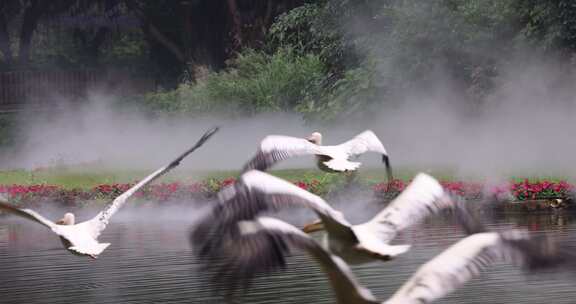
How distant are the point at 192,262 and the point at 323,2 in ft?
51.5

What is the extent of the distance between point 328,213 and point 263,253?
152 centimetres

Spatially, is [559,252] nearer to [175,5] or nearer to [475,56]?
[475,56]

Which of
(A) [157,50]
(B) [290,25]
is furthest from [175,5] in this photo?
(B) [290,25]

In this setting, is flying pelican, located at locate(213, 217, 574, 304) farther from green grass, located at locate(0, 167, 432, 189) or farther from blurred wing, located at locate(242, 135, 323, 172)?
green grass, located at locate(0, 167, 432, 189)

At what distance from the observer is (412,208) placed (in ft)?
32.3

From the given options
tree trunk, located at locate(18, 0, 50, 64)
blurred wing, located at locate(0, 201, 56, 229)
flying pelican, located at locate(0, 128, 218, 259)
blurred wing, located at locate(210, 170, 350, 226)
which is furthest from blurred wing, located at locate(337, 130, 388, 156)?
tree trunk, located at locate(18, 0, 50, 64)

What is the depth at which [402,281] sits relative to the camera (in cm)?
1417

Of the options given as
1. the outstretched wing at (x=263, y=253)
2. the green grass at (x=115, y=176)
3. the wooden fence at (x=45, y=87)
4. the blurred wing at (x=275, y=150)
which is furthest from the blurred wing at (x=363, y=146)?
the wooden fence at (x=45, y=87)

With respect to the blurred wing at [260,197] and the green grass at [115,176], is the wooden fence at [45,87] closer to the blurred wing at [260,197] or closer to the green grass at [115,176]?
the green grass at [115,176]

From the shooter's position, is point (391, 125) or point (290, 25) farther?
point (290, 25)

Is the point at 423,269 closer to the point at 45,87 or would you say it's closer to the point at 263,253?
the point at 263,253

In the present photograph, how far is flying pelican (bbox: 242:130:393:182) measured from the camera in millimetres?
12883

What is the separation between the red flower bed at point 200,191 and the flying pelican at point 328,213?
9.46 meters

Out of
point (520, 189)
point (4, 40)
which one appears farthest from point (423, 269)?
point (4, 40)
